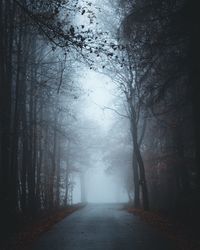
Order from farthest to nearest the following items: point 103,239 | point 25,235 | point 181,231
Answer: point 181,231 < point 25,235 < point 103,239

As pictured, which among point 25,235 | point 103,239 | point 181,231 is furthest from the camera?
point 181,231

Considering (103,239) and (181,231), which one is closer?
(103,239)

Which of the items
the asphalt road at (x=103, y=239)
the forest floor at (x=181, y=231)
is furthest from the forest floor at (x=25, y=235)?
the forest floor at (x=181, y=231)

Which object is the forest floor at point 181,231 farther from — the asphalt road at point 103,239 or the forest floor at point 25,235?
the forest floor at point 25,235

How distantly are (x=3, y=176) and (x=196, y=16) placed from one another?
8.81m

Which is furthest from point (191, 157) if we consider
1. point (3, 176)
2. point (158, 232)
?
point (3, 176)

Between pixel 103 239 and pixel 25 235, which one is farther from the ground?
pixel 25 235

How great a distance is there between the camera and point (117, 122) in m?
35.0

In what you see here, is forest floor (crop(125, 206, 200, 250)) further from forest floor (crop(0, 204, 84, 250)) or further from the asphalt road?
forest floor (crop(0, 204, 84, 250))

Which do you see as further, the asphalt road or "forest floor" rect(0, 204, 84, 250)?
"forest floor" rect(0, 204, 84, 250)

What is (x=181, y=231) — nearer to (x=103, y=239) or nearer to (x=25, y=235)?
(x=103, y=239)

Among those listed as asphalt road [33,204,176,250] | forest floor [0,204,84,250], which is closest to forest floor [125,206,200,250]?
asphalt road [33,204,176,250]

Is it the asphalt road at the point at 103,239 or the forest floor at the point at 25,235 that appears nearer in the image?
the asphalt road at the point at 103,239

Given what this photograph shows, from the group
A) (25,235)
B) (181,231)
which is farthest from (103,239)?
(181,231)
